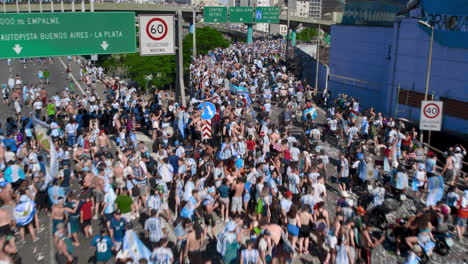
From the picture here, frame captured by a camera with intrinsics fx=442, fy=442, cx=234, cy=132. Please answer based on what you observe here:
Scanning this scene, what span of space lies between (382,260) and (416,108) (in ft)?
55.3

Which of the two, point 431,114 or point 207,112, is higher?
point 431,114

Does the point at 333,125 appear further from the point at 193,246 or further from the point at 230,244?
the point at 193,246

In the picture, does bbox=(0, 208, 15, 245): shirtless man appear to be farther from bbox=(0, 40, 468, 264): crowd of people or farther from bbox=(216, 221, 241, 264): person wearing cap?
bbox=(216, 221, 241, 264): person wearing cap

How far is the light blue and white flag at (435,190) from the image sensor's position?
12352 millimetres

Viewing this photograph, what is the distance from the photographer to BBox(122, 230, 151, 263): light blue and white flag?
8.83 metres

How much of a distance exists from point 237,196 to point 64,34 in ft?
36.7

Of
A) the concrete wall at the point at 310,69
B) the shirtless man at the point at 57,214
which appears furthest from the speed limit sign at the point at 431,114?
the concrete wall at the point at 310,69

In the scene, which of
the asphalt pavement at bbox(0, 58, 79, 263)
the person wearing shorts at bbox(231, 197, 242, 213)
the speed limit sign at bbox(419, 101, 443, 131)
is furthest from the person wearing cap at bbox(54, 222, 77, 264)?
the speed limit sign at bbox(419, 101, 443, 131)

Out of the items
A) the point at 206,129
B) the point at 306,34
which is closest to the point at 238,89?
the point at 206,129

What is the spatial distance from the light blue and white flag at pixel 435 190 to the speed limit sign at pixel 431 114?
3919 mm

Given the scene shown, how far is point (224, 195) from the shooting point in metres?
11.9

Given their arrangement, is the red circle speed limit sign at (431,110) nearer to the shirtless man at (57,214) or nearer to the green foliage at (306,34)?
the shirtless man at (57,214)

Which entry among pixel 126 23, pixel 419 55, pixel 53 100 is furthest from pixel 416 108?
pixel 53 100

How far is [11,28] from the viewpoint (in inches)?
688
